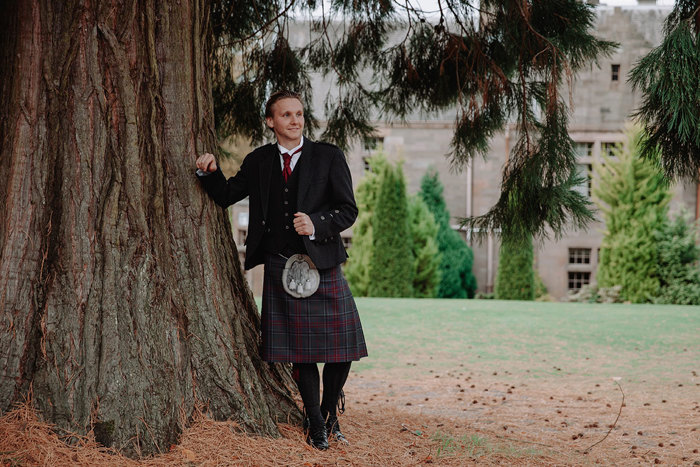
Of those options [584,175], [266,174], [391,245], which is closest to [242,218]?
[391,245]

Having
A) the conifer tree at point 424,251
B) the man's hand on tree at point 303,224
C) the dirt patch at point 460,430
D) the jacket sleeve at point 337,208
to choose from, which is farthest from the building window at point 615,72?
the man's hand on tree at point 303,224

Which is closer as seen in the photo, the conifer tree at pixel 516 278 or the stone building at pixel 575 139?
the conifer tree at pixel 516 278

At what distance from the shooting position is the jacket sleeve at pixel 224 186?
3.20 metres

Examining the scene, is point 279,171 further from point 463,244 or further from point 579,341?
point 463,244

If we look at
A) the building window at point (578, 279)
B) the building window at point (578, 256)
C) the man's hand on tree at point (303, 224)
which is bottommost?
the building window at point (578, 279)

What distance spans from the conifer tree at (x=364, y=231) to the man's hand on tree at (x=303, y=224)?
1311 cm

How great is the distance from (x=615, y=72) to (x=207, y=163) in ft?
58.7

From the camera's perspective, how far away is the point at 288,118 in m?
3.24

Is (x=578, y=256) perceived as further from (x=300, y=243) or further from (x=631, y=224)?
(x=300, y=243)

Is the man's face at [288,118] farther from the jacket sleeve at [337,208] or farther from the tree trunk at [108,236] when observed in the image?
the tree trunk at [108,236]

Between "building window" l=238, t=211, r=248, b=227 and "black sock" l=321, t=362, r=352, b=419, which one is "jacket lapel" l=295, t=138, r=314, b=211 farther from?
"building window" l=238, t=211, r=248, b=227

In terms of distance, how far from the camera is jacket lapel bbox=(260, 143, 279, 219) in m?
3.25

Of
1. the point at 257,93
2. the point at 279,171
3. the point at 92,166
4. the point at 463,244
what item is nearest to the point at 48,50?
the point at 92,166

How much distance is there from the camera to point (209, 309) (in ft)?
10.4
